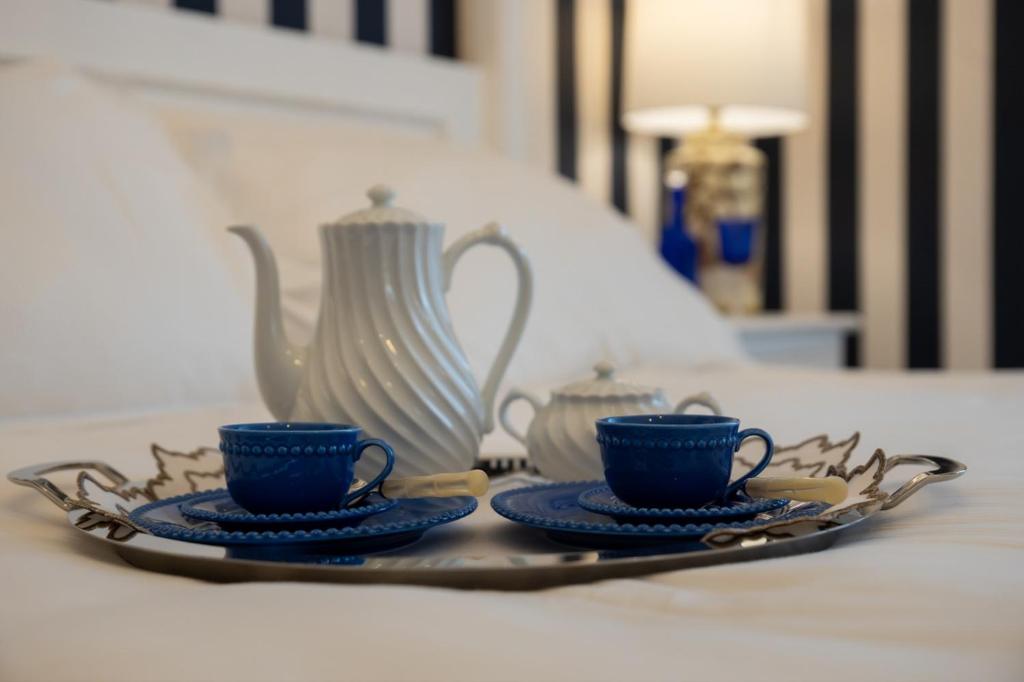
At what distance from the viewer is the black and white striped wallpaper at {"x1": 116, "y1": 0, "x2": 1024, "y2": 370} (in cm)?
273

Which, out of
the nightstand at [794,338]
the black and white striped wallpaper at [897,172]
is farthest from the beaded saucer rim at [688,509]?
the black and white striped wallpaper at [897,172]

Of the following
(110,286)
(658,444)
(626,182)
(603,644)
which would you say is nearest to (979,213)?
(626,182)

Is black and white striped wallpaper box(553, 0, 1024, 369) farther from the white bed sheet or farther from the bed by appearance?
the white bed sheet

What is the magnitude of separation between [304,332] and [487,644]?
1007 mm

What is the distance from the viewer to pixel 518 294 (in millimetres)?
888

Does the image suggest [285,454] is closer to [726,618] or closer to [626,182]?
[726,618]

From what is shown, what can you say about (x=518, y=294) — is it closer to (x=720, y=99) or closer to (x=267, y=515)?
(x=267, y=515)

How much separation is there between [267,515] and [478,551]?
114 millimetres

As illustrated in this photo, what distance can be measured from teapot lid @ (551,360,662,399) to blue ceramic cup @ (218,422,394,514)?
0.84 feet

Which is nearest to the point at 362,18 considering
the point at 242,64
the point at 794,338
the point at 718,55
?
the point at 242,64

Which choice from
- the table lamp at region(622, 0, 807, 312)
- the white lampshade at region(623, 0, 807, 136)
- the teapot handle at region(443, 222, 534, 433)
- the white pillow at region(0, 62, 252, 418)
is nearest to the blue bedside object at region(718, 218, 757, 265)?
the table lamp at region(622, 0, 807, 312)

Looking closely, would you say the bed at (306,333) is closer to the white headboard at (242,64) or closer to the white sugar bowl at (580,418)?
the white headboard at (242,64)

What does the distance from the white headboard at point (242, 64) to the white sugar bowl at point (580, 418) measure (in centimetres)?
121

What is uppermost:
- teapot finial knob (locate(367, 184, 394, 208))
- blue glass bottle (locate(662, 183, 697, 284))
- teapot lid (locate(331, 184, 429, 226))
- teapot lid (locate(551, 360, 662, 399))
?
teapot finial knob (locate(367, 184, 394, 208))
